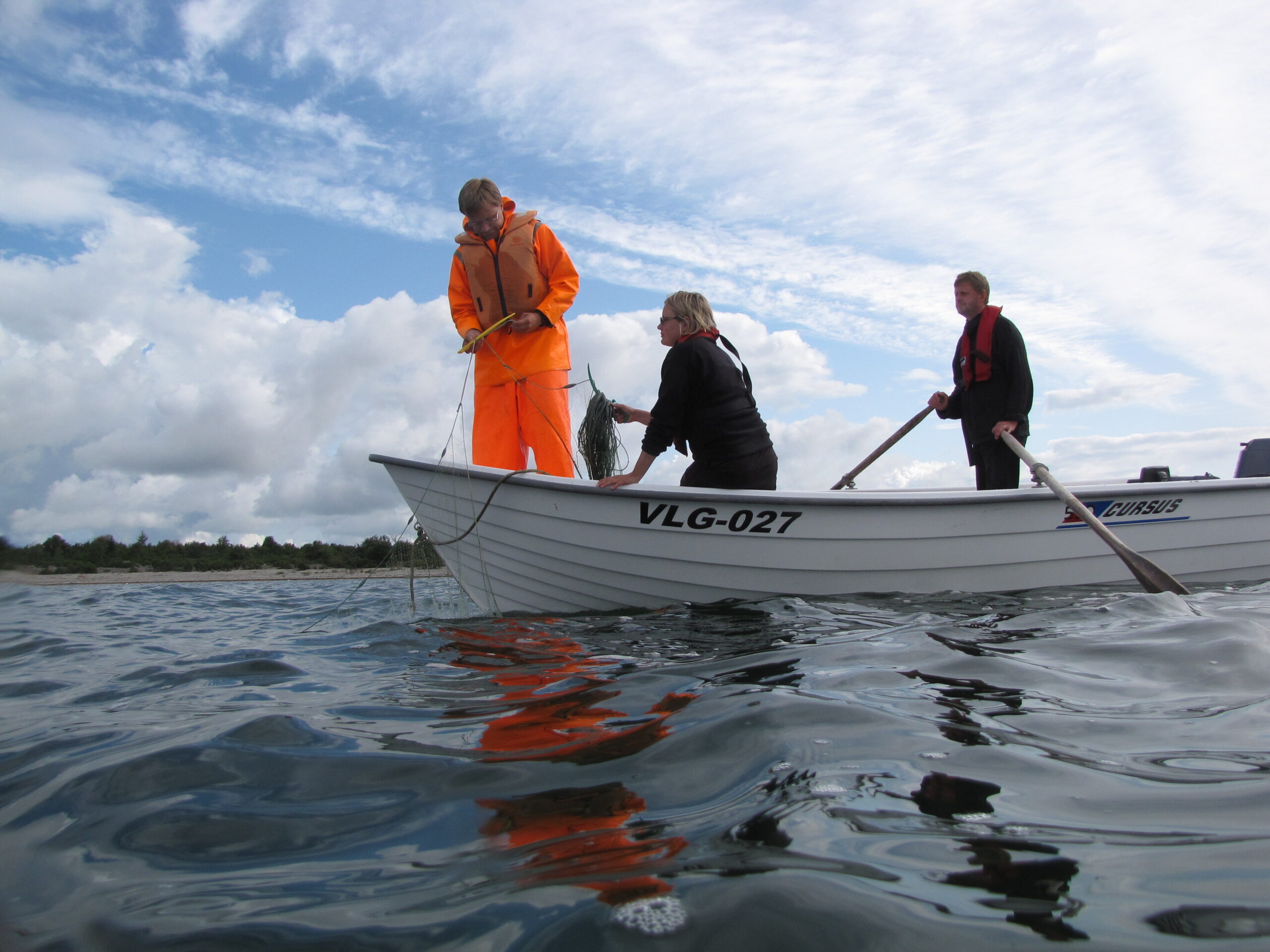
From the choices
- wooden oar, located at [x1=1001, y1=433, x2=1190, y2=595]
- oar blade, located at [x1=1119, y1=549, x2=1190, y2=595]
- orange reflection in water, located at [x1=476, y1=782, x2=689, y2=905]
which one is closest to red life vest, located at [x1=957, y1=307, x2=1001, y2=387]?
wooden oar, located at [x1=1001, y1=433, x2=1190, y2=595]

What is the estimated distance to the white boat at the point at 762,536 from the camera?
165 inches

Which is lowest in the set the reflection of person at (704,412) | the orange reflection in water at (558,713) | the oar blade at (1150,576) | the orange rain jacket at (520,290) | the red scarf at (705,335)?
the orange reflection in water at (558,713)

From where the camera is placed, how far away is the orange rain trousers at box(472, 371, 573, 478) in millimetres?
5062

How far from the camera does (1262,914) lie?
872 mm

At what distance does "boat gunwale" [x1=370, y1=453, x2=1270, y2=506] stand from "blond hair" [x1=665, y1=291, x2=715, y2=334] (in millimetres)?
965

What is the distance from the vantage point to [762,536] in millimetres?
4215

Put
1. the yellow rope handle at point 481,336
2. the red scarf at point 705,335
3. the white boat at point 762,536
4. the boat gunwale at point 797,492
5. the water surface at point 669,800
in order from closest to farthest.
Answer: the water surface at point 669,800
the boat gunwale at point 797,492
the white boat at point 762,536
the red scarf at point 705,335
the yellow rope handle at point 481,336

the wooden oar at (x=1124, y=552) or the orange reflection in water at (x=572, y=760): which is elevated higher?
the wooden oar at (x=1124, y=552)

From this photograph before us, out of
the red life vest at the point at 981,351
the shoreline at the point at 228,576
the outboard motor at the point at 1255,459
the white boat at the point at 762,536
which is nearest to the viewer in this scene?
the white boat at the point at 762,536

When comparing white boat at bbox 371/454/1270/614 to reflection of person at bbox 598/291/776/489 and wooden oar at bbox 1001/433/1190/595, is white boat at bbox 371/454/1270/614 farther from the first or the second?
reflection of person at bbox 598/291/776/489

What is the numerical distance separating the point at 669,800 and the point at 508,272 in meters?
4.32

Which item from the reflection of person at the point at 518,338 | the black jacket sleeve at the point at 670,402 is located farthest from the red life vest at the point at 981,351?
the reflection of person at the point at 518,338

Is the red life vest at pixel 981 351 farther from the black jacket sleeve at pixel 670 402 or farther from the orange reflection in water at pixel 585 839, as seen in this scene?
the orange reflection in water at pixel 585 839

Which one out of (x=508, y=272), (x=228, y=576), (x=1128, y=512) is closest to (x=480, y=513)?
(x=508, y=272)
